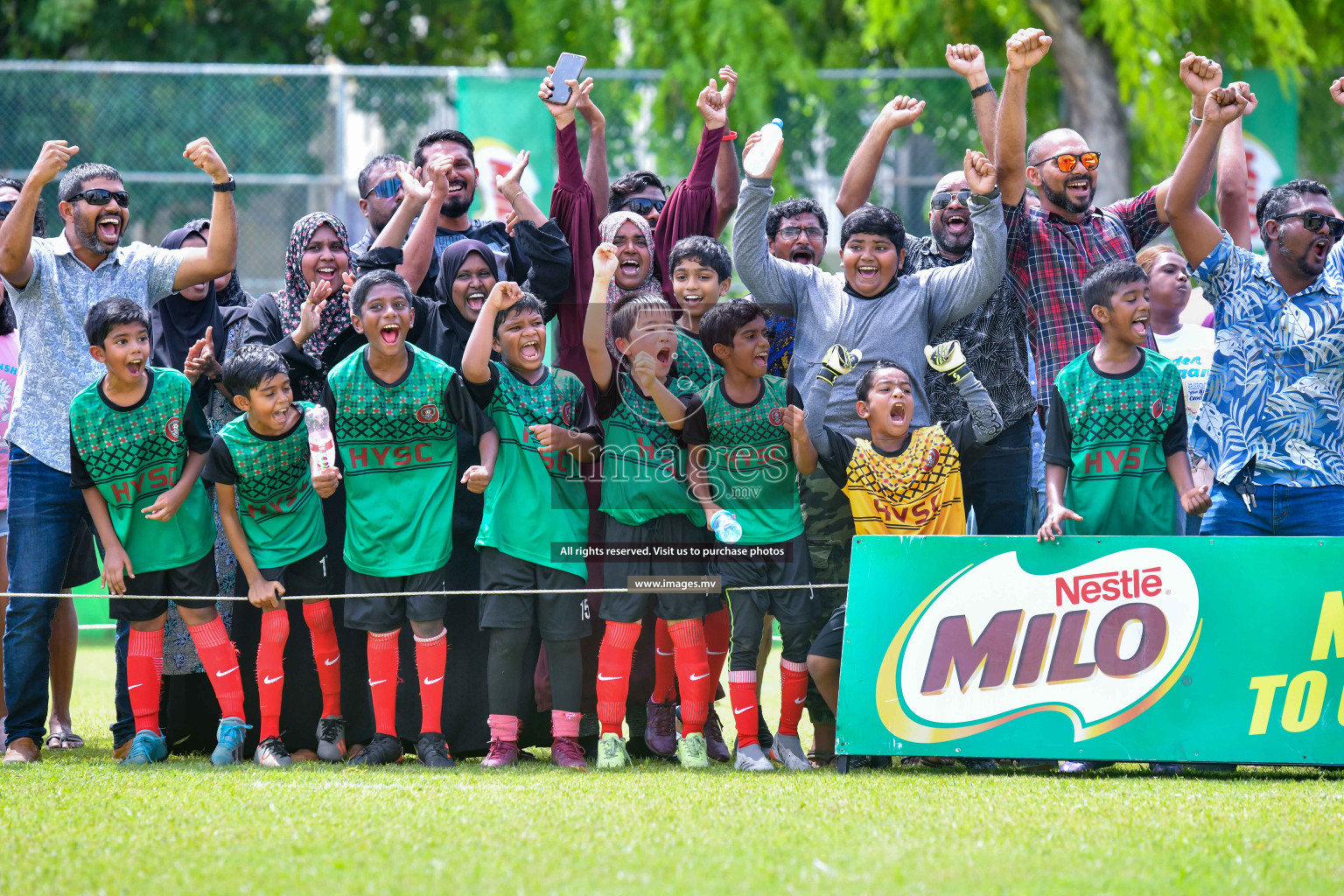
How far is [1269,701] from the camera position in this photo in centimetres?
507

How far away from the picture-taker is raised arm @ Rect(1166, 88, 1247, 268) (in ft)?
17.8

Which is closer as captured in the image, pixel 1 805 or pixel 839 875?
pixel 839 875

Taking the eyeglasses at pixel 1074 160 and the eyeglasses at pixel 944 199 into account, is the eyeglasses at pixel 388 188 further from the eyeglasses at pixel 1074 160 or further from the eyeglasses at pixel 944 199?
the eyeglasses at pixel 1074 160

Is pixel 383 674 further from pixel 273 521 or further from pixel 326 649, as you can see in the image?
pixel 273 521

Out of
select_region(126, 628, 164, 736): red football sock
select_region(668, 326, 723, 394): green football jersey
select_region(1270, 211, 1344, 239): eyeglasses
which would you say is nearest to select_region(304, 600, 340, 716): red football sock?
select_region(126, 628, 164, 736): red football sock

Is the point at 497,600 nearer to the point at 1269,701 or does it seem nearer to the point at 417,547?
the point at 417,547

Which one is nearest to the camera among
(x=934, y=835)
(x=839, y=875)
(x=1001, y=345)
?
(x=839, y=875)

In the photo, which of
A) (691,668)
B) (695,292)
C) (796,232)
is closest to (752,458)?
(695,292)

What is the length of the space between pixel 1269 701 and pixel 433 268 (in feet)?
13.6

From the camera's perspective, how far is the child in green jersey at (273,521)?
18.4 feet

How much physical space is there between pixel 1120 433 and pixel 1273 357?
702mm

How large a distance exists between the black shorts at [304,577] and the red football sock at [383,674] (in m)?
0.35

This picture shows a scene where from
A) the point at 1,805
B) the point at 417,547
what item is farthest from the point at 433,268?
the point at 1,805

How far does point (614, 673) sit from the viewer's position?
561 cm
